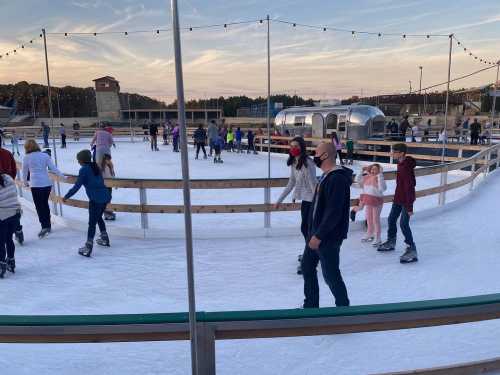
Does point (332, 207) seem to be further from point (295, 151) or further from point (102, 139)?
point (102, 139)

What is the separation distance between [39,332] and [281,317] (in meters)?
0.96

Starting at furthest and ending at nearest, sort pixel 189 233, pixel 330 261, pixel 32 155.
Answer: pixel 32 155 → pixel 330 261 → pixel 189 233

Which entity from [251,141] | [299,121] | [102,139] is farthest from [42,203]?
[299,121]

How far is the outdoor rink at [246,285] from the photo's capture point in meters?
2.82

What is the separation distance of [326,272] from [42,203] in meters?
4.70

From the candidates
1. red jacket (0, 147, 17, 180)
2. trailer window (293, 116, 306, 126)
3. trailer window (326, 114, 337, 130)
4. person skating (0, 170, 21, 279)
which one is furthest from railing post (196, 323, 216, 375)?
trailer window (293, 116, 306, 126)

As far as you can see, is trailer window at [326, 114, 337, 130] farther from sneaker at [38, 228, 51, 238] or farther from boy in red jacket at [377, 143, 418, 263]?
sneaker at [38, 228, 51, 238]

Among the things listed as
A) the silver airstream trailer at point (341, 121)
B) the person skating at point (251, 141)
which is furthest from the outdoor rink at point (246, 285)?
the person skating at point (251, 141)

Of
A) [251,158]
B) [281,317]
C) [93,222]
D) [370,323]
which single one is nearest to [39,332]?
[281,317]

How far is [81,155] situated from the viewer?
5059mm

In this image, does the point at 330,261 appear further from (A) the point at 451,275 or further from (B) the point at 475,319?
(A) the point at 451,275

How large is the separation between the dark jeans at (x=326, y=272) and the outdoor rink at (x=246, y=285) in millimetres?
319

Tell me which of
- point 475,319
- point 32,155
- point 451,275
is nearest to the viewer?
point 475,319

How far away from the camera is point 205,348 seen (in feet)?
5.45
